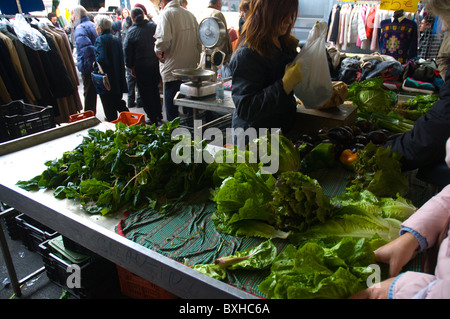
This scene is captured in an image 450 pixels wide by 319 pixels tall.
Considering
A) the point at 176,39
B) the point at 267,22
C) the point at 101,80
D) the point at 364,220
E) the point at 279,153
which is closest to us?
the point at 364,220

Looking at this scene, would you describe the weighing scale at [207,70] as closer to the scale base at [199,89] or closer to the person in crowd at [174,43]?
the scale base at [199,89]

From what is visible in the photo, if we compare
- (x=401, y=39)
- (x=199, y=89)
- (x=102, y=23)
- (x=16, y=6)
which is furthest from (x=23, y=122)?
(x=401, y=39)

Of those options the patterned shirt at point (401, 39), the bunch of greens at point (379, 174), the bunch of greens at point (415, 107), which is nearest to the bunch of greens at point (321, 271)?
A: the bunch of greens at point (379, 174)

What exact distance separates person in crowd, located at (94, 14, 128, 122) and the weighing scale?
2.11 metres

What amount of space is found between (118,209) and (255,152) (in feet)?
2.71

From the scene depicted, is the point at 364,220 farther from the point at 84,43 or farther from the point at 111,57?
the point at 84,43

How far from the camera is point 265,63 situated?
2.11 metres

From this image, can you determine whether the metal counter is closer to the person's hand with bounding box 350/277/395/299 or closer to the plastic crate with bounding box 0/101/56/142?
the person's hand with bounding box 350/277/395/299

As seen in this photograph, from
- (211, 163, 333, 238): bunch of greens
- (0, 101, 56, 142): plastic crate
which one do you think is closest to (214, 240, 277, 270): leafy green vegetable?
(211, 163, 333, 238): bunch of greens

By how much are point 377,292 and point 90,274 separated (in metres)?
1.94

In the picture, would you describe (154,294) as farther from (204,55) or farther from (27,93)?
(27,93)

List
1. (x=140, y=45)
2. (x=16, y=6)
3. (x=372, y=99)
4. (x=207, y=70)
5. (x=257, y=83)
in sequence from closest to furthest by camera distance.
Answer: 1. (x=257, y=83)
2. (x=372, y=99)
3. (x=207, y=70)
4. (x=16, y=6)
5. (x=140, y=45)
